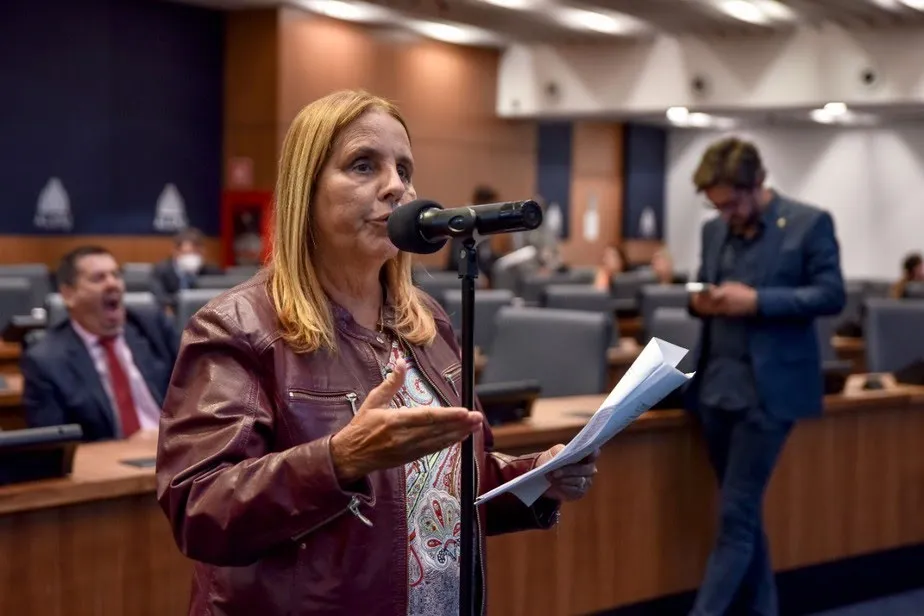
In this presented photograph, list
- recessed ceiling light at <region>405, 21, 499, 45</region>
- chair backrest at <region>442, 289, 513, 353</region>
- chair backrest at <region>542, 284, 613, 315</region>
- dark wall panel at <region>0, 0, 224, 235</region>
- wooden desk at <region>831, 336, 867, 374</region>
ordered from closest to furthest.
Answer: chair backrest at <region>442, 289, 513, 353</region> < chair backrest at <region>542, 284, 613, 315</region> < wooden desk at <region>831, 336, 867, 374</region> < dark wall panel at <region>0, 0, 224, 235</region> < recessed ceiling light at <region>405, 21, 499, 45</region>

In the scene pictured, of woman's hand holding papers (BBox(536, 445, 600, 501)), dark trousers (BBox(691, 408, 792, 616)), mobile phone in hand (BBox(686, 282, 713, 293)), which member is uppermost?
mobile phone in hand (BBox(686, 282, 713, 293))

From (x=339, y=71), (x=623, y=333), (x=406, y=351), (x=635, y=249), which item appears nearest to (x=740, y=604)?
(x=406, y=351)

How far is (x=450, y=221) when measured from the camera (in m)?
1.51

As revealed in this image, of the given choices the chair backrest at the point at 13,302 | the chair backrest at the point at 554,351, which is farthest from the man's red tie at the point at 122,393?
the chair backrest at the point at 13,302

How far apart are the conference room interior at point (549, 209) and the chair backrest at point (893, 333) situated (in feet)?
0.04

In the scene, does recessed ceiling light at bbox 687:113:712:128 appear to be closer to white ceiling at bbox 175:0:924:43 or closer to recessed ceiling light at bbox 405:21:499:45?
recessed ceiling light at bbox 405:21:499:45

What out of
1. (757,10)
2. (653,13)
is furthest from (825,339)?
(653,13)

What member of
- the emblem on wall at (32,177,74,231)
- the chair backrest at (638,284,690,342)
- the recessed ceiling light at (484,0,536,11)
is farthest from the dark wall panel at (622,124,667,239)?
the chair backrest at (638,284,690,342)

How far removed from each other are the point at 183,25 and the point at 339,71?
1.74 m

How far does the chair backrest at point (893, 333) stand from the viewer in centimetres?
599

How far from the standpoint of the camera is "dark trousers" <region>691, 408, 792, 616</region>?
382 centimetres

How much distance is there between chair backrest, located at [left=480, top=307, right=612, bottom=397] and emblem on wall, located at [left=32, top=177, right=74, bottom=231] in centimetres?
845

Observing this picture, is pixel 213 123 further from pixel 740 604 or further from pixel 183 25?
pixel 740 604

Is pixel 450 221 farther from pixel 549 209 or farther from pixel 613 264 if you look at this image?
pixel 549 209
